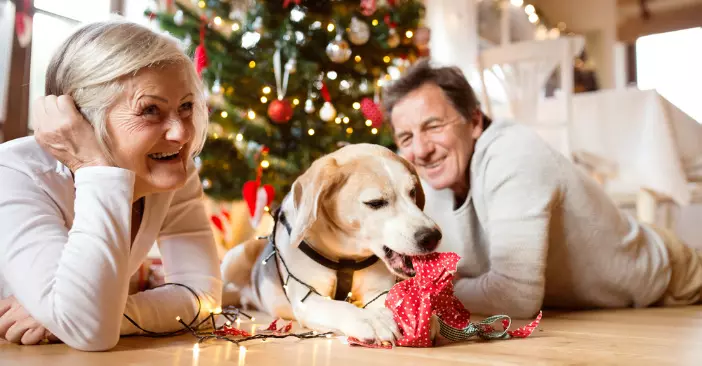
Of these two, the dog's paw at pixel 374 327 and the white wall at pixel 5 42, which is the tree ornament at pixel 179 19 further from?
the dog's paw at pixel 374 327

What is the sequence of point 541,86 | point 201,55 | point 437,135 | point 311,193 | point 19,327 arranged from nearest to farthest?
point 19,327
point 311,193
point 437,135
point 201,55
point 541,86

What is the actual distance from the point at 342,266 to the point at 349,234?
93mm

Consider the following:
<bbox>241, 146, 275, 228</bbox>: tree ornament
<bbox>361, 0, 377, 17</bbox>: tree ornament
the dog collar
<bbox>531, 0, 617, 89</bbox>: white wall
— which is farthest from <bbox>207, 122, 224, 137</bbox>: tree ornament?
<bbox>531, 0, 617, 89</bbox>: white wall

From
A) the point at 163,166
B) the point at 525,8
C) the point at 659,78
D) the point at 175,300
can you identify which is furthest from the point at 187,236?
the point at 659,78

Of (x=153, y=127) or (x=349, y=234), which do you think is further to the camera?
(x=349, y=234)

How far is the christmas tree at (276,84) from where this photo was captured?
119 inches

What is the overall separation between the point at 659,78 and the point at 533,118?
18.5 feet

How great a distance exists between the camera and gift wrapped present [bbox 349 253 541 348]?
1.28 metres

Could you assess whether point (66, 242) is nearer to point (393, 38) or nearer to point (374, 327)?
point (374, 327)

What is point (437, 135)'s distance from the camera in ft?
6.69

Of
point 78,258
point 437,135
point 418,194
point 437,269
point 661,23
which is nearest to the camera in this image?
point 78,258

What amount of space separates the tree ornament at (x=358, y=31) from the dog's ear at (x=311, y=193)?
5.41ft

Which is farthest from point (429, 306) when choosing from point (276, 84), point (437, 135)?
point (276, 84)

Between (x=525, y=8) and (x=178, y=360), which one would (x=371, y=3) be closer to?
(x=178, y=360)
